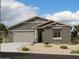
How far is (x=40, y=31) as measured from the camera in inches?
1784

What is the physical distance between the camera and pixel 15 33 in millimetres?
47094

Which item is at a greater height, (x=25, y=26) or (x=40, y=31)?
(x=25, y=26)

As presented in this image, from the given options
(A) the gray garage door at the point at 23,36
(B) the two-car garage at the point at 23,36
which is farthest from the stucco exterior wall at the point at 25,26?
(A) the gray garage door at the point at 23,36

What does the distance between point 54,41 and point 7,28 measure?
985 cm

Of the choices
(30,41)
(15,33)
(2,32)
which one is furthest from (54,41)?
(2,32)

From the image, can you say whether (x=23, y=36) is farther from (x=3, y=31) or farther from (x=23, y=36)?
(x=3, y=31)

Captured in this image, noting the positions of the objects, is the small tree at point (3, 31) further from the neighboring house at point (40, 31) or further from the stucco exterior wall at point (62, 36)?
the stucco exterior wall at point (62, 36)

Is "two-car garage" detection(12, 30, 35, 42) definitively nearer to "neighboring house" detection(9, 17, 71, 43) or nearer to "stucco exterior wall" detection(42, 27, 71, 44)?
"neighboring house" detection(9, 17, 71, 43)

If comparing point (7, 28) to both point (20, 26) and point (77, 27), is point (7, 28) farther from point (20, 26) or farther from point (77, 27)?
point (77, 27)

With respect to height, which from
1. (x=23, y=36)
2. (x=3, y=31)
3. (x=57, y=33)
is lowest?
(x=23, y=36)

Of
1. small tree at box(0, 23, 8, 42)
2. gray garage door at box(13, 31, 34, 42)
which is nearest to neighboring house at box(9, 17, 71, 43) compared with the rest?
gray garage door at box(13, 31, 34, 42)

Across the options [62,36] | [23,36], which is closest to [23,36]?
[23,36]

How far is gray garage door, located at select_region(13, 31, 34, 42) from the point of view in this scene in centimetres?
4619

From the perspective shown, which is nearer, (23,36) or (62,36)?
(62,36)
